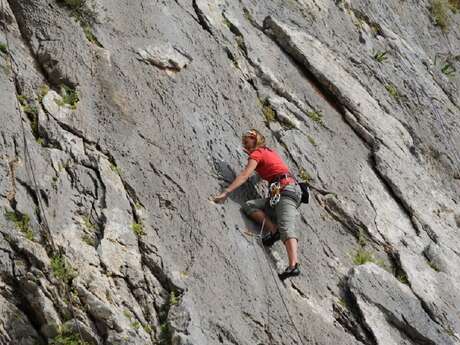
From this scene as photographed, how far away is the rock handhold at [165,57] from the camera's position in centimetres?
1242

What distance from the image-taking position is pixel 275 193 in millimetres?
11078

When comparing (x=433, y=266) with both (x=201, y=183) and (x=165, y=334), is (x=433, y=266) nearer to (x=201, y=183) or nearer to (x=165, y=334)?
(x=201, y=183)

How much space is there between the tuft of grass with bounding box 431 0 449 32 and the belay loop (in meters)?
11.1

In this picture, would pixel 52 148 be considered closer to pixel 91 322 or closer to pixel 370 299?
pixel 91 322

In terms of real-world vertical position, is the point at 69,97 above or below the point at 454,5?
below

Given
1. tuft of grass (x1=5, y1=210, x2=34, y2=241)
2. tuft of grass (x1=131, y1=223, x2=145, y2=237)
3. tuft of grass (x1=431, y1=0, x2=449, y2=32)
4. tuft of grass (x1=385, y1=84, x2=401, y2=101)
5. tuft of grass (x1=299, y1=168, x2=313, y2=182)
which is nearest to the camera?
tuft of grass (x1=5, y1=210, x2=34, y2=241)

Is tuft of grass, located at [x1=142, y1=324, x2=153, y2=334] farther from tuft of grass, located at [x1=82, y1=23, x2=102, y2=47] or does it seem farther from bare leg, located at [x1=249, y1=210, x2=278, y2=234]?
tuft of grass, located at [x1=82, y1=23, x2=102, y2=47]

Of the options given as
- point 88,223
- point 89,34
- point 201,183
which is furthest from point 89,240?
point 89,34

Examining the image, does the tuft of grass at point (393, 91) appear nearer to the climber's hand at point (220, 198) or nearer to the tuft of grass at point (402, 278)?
the tuft of grass at point (402, 278)

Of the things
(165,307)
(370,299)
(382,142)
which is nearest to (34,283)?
(165,307)

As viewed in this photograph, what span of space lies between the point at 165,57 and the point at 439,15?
34.5 feet

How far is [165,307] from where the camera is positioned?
9586 millimetres

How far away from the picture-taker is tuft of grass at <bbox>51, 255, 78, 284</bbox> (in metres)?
9.21

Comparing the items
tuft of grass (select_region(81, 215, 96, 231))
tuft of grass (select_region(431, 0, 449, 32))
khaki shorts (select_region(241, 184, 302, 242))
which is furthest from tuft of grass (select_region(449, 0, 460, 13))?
tuft of grass (select_region(81, 215, 96, 231))
